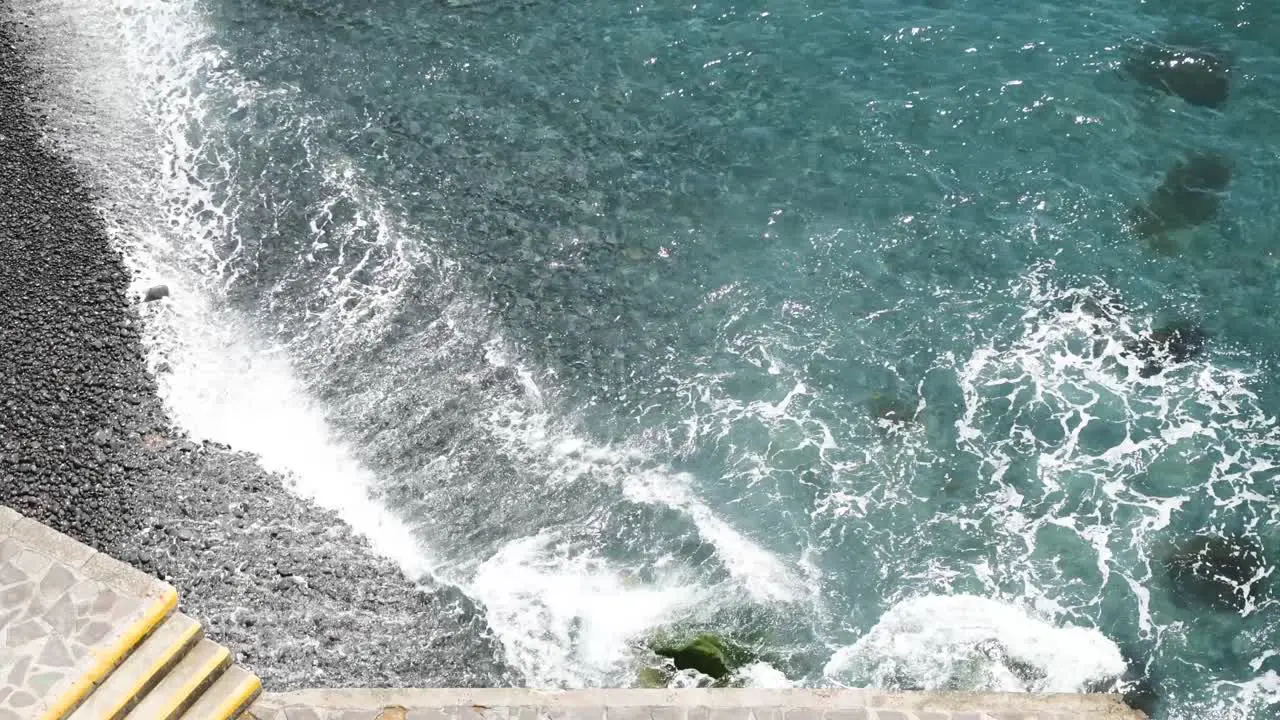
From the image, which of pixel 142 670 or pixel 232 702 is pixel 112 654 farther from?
pixel 232 702

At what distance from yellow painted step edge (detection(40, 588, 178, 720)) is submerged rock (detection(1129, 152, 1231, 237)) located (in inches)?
717

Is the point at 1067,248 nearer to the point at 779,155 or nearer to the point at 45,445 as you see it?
the point at 779,155

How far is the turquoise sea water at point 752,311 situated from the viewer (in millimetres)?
17422

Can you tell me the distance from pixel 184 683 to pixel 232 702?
25.2 inches

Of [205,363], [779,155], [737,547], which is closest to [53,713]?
[205,363]

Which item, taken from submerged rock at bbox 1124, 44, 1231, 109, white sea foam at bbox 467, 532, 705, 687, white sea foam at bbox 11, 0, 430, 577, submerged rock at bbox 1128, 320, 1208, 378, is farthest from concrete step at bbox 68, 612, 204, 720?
submerged rock at bbox 1124, 44, 1231, 109

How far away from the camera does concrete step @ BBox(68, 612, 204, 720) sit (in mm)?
13656

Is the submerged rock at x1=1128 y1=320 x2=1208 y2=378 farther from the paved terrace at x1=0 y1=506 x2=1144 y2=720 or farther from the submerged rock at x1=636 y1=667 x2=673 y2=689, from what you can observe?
the submerged rock at x1=636 y1=667 x2=673 y2=689

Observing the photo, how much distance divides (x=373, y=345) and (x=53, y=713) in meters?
8.77

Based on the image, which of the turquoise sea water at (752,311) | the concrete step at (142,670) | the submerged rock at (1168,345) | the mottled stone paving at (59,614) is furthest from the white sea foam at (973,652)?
the mottled stone paving at (59,614)

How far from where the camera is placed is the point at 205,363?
2033 centimetres

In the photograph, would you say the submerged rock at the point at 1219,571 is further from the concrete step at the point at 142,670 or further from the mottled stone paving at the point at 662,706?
the concrete step at the point at 142,670

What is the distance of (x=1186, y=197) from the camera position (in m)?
22.5

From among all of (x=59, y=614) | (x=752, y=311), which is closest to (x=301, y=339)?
(x=59, y=614)
